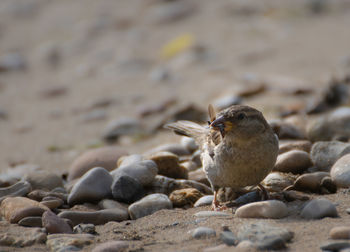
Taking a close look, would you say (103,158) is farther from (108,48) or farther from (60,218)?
(108,48)

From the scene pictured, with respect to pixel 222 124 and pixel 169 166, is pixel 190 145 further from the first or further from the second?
pixel 222 124

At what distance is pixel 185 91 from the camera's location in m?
10.4

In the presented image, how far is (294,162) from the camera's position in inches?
218

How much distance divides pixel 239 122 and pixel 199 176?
131 centimetres

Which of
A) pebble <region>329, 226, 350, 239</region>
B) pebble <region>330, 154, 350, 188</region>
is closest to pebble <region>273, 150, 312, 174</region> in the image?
pebble <region>330, 154, 350, 188</region>

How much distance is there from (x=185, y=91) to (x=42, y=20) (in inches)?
270

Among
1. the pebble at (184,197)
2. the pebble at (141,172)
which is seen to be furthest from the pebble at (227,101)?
the pebble at (184,197)

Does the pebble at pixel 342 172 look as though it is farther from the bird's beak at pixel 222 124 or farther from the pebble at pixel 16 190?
the pebble at pixel 16 190

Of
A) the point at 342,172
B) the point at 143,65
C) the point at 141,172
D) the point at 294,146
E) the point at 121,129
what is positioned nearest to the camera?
the point at 342,172

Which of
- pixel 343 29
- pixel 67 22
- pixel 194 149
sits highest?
pixel 67 22

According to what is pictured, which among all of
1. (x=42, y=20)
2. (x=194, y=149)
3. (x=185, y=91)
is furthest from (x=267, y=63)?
(x=42, y=20)

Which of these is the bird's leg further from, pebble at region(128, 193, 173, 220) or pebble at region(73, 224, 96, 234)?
pebble at region(73, 224, 96, 234)

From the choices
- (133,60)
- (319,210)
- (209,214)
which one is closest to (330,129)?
(319,210)

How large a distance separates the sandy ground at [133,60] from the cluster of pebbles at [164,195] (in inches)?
68.0
